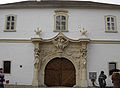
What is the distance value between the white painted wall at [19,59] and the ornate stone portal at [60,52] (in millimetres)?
683

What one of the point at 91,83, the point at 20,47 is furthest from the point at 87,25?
the point at 20,47

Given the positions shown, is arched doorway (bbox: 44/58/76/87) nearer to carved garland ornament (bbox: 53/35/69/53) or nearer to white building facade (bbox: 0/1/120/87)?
white building facade (bbox: 0/1/120/87)

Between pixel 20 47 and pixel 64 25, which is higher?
pixel 64 25

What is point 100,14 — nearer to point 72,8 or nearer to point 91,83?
point 72,8

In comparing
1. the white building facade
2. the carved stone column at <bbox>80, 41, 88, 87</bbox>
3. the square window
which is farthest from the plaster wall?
the carved stone column at <bbox>80, 41, 88, 87</bbox>

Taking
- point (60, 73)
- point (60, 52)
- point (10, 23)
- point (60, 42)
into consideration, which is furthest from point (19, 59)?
point (60, 42)

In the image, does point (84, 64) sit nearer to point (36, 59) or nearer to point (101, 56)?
point (101, 56)

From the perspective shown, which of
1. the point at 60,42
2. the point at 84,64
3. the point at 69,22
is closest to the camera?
the point at 84,64

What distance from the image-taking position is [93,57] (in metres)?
17.8

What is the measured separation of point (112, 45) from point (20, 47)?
29.4 feet

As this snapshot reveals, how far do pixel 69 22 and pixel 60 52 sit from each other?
3.14 m

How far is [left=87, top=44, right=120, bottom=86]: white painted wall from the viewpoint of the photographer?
1761cm

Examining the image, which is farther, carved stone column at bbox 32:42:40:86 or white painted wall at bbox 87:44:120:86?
white painted wall at bbox 87:44:120:86

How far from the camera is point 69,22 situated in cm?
1836
